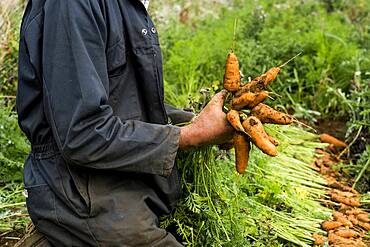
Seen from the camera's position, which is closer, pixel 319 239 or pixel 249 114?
pixel 249 114

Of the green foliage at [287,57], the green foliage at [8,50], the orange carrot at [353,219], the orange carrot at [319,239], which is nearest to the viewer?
the orange carrot at [319,239]

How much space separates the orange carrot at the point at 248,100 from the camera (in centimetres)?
227

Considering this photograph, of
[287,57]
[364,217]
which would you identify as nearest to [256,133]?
[364,217]

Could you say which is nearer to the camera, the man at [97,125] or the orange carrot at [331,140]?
the man at [97,125]

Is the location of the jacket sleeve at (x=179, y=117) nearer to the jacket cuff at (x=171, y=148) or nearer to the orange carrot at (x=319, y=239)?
the jacket cuff at (x=171, y=148)

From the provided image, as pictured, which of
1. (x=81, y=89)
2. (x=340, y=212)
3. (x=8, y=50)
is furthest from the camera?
(x=8, y=50)

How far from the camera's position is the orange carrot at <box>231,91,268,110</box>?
227 cm

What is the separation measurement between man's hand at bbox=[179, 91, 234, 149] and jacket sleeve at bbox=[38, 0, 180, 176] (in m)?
0.21

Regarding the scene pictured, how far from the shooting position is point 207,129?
87.2 inches

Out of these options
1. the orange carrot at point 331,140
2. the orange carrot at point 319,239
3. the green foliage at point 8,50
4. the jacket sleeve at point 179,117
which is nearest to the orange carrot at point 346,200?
the orange carrot at point 319,239

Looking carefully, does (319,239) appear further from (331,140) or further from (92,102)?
(92,102)

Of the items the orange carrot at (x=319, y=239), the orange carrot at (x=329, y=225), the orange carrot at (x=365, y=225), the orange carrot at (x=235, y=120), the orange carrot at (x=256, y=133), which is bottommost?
the orange carrot at (x=365, y=225)

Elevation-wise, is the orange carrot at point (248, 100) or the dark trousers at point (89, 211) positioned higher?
the orange carrot at point (248, 100)

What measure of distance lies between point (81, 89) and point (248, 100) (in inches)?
25.0
